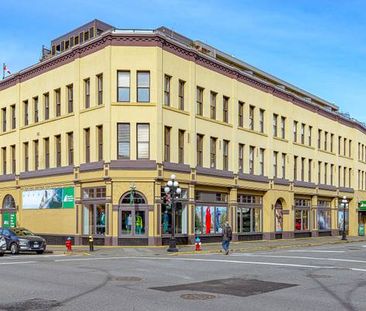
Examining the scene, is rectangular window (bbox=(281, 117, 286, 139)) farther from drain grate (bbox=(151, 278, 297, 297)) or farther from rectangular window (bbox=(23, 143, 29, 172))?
drain grate (bbox=(151, 278, 297, 297))

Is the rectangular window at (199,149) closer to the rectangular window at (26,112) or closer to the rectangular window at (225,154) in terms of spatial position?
the rectangular window at (225,154)

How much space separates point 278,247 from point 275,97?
51.4 ft

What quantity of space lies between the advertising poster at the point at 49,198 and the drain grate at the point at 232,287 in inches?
920

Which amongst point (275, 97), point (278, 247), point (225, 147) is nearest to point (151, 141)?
point (225, 147)

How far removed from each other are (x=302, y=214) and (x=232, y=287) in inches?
1535

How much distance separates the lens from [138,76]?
35000mm

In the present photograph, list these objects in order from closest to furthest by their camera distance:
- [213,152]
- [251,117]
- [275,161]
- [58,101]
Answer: [58,101] < [213,152] < [251,117] < [275,161]

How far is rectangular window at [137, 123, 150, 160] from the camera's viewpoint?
34594 mm

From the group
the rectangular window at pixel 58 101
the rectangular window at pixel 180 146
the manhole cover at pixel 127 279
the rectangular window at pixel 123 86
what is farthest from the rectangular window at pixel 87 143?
the manhole cover at pixel 127 279

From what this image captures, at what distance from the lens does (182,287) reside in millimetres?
14695

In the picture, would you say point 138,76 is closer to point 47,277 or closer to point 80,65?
point 80,65

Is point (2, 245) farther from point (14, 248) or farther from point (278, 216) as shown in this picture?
point (278, 216)

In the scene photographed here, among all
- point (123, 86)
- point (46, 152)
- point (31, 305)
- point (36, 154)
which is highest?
point (123, 86)

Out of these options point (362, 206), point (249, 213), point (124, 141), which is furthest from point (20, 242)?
point (362, 206)
